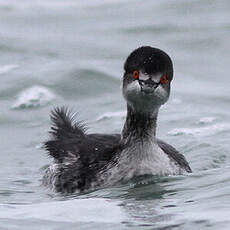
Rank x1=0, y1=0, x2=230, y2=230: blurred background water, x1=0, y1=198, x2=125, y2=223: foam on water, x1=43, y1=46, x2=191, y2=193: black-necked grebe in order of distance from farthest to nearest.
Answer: x1=43, y1=46, x2=191, y2=193: black-necked grebe → x1=0, y1=0, x2=230, y2=230: blurred background water → x1=0, y1=198, x2=125, y2=223: foam on water

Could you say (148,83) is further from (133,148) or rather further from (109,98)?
(109,98)

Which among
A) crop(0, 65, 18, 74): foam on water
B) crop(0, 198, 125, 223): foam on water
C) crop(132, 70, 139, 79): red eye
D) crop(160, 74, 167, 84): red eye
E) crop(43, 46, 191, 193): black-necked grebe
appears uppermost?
crop(0, 65, 18, 74): foam on water

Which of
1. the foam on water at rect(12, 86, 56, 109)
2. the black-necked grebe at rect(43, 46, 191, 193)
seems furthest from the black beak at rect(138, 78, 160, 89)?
the foam on water at rect(12, 86, 56, 109)

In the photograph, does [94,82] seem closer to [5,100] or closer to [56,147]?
[5,100]

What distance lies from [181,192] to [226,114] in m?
6.30

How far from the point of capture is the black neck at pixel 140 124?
11.9 metres

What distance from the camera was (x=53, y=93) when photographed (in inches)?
709

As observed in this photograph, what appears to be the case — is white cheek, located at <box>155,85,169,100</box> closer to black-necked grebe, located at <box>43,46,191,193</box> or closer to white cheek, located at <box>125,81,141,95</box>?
black-necked grebe, located at <box>43,46,191,193</box>

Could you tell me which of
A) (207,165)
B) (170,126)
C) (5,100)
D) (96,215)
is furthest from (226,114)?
(96,215)

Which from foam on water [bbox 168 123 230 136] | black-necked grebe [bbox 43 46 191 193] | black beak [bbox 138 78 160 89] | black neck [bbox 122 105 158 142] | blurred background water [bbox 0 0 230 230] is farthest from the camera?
foam on water [bbox 168 123 230 136]

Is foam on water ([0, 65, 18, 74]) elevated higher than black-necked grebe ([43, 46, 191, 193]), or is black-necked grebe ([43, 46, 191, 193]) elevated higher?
foam on water ([0, 65, 18, 74])

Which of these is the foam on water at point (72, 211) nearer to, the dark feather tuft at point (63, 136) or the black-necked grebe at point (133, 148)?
the black-necked grebe at point (133, 148)

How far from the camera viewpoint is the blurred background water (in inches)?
380

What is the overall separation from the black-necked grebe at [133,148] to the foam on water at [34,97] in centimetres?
510
